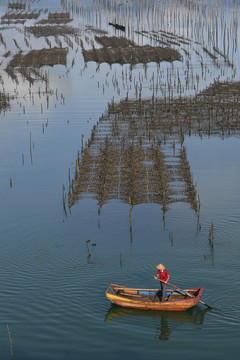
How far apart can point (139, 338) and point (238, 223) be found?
9879mm

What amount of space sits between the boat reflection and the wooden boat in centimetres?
19

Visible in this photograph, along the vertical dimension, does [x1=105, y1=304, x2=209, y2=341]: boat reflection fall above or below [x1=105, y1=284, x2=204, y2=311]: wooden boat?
below

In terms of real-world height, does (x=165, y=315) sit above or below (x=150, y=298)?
below

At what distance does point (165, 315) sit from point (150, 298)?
72 cm

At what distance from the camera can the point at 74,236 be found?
23.6 meters

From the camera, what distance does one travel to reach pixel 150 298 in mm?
17484

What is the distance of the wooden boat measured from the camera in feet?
56.1

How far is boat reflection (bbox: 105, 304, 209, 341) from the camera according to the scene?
1697 centimetres

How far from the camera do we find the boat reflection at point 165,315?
17.0 meters

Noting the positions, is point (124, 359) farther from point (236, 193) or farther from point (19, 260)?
point (236, 193)

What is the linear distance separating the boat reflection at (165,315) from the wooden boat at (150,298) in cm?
19

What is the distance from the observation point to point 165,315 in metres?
17.4

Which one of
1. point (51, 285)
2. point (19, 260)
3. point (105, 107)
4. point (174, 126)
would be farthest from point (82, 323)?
point (105, 107)

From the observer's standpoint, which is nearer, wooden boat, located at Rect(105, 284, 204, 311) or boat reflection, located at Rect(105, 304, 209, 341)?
boat reflection, located at Rect(105, 304, 209, 341)
